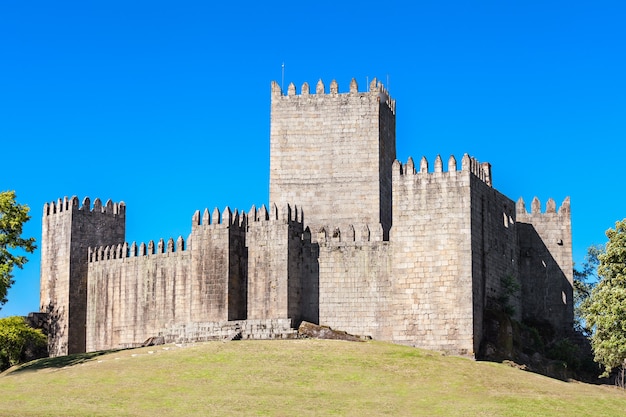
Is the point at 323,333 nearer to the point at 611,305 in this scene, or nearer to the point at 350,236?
the point at 350,236

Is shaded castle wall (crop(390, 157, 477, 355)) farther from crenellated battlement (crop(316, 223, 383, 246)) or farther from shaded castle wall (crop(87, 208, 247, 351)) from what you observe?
shaded castle wall (crop(87, 208, 247, 351))

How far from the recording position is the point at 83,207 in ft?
219

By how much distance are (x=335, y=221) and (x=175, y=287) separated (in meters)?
8.97

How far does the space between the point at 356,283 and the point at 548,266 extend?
1209 cm

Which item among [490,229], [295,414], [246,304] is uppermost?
[490,229]

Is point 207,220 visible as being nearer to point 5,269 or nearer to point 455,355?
point 5,269

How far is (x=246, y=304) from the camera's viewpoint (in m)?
52.5

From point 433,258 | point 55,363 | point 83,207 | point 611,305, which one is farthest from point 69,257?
point 611,305

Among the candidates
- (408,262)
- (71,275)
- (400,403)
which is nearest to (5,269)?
(71,275)

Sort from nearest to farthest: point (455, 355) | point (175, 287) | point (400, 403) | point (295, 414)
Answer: point (295, 414) → point (400, 403) → point (455, 355) → point (175, 287)

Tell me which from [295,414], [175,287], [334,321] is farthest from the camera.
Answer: [175,287]

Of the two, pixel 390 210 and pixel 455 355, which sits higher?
pixel 390 210

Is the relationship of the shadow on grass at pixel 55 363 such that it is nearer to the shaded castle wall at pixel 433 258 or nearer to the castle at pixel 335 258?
the castle at pixel 335 258

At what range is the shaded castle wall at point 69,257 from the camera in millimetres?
65188
